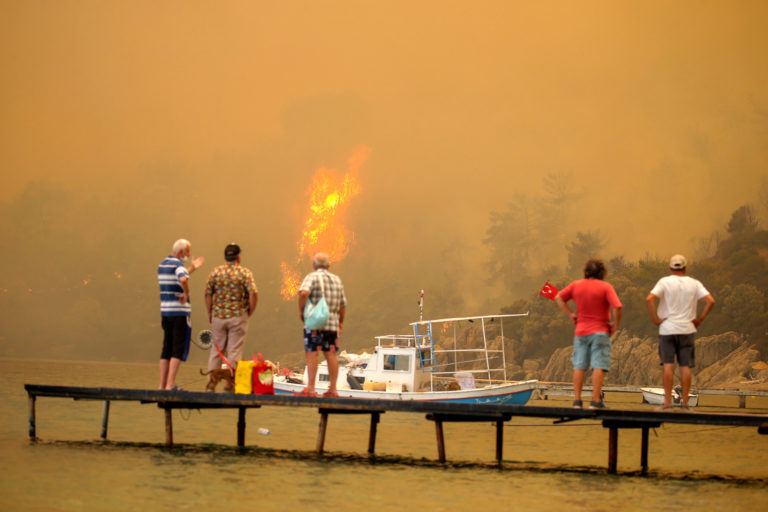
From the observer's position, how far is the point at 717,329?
11325 cm

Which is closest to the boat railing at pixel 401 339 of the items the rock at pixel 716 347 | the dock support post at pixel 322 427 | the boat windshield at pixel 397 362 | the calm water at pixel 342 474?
the boat windshield at pixel 397 362

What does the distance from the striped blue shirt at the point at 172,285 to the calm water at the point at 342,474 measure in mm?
2965

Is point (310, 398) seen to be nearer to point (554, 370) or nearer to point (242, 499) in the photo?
point (242, 499)

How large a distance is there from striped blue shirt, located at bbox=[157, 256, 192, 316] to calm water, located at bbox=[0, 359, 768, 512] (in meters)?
2.96

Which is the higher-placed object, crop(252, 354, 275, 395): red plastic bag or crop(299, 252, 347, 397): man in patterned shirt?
crop(299, 252, 347, 397): man in patterned shirt

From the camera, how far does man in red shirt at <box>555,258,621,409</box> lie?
15.6 metres

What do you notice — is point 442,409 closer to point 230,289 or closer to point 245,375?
point 245,375

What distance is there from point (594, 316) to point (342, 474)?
580cm

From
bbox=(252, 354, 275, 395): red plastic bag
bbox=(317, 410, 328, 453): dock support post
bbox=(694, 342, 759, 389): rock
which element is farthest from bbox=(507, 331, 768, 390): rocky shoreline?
bbox=(252, 354, 275, 395): red plastic bag

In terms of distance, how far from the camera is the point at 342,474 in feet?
58.3

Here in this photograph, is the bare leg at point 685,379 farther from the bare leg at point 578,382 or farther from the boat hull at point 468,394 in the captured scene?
the boat hull at point 468,394

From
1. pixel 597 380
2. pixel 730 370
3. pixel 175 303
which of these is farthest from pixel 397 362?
pixel 730 370

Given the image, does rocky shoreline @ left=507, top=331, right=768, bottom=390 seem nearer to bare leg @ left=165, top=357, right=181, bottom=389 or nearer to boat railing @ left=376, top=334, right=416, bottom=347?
boat railing @ left=376, top=334, right=416, bottom=347

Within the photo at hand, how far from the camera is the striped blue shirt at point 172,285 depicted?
16.6m
